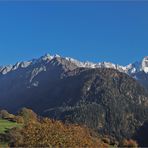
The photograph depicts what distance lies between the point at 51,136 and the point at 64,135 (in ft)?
5.42

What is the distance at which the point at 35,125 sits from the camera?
161ft

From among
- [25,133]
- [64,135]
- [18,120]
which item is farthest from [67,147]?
[18,120]

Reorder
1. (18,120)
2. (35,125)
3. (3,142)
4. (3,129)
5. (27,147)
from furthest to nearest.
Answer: (18,120)
(3,129)
(3,142)
(35,125)
(27,147)

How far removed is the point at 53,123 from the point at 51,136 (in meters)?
3.69

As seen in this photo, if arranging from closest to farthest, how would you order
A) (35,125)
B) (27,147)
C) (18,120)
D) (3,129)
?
(27,147) → (35,125) → (3,129) → (18,120)

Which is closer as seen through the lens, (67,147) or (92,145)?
(67,147)

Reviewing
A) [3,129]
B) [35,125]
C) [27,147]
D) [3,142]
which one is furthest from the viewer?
[3,129]

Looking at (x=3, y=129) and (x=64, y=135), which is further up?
(x=3, y=129)

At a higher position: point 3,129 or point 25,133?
point 3,129

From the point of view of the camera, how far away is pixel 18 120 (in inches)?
3866

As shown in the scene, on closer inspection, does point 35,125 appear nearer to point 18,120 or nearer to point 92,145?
point 92,145

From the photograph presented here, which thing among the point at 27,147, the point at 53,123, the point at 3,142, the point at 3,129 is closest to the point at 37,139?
the point at 27,147

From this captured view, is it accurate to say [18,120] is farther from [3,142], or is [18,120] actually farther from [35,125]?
[35,125]

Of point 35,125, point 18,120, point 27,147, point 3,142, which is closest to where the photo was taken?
point 27,147
